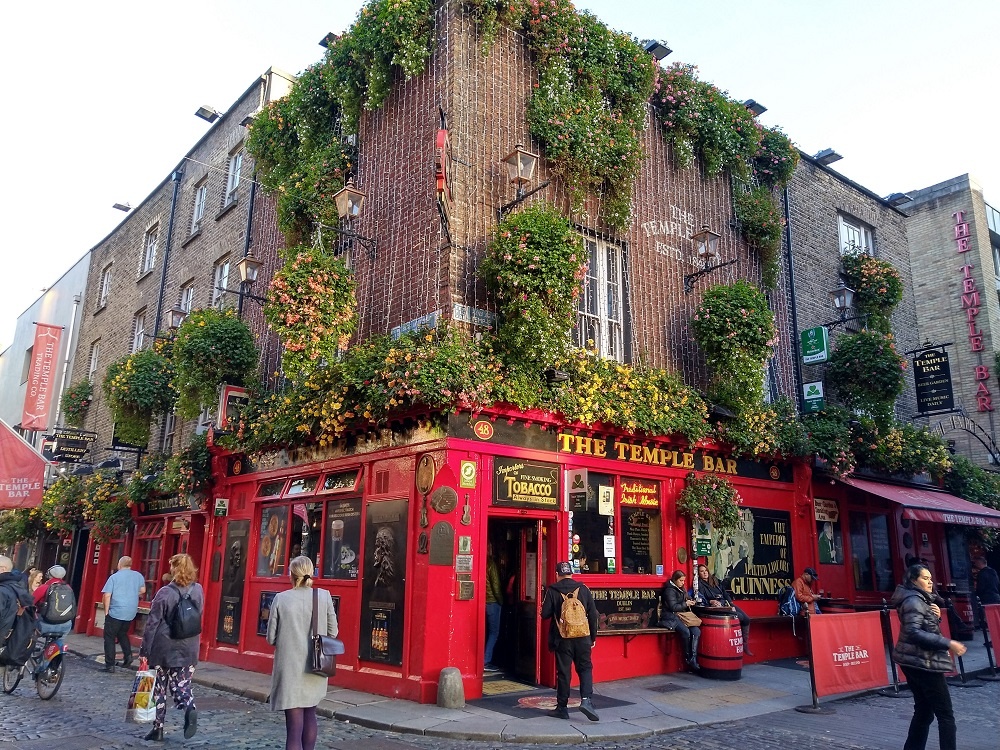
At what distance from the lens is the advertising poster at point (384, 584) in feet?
32.4

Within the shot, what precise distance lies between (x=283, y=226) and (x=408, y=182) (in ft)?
10.1

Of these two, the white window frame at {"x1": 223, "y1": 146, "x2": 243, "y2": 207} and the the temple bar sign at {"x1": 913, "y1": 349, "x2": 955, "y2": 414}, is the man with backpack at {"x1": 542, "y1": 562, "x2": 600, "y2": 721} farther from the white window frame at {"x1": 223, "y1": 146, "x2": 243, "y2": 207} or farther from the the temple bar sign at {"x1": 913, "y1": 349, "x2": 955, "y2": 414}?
the white window frame at {"x1": 223, "y1": 146, "x2": 243, "y2": 207}

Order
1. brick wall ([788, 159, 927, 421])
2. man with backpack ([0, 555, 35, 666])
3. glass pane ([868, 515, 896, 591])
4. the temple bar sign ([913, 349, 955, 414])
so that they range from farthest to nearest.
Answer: the temple bar sign ([913, 349, 955, 414]) < brick wall ([788, 159, 927, 421]) < glass pane ([868, 515, 896, 591]) < man with backpack ([0, 555, 35, 666])

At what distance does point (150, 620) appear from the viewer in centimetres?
721

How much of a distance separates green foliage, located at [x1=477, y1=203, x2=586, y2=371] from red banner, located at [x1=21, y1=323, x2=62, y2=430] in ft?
66.0

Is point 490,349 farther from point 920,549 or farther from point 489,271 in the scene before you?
point 920,549

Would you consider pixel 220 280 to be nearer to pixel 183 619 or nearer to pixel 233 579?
pixel 233 579

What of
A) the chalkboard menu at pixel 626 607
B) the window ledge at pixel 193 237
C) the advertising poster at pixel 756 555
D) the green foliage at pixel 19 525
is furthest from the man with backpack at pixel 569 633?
the green foliage at pixel 19 525

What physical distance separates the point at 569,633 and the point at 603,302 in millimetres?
5646

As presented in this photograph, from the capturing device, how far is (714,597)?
1184 cm

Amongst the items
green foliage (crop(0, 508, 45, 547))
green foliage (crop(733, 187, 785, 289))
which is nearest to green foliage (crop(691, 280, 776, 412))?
green foliage (crop(733, 187, 785, 289))

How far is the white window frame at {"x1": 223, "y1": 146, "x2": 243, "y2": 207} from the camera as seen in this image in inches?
709

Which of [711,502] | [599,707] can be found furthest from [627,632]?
[711,502]

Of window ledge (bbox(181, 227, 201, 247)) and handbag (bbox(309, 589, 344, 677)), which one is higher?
window ledge (bbox(181, 227, 201, 247))
